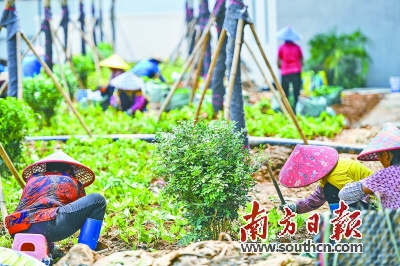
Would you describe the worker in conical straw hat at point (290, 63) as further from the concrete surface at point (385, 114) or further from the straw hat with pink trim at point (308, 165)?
the straw hat with pink trim at point (308, 165)

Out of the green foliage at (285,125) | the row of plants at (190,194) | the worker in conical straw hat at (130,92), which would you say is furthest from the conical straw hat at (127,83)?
the row of plants at (190,194)

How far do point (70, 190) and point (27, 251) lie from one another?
460 mm

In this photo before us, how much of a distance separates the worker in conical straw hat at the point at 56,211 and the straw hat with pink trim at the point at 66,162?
0.13 metres

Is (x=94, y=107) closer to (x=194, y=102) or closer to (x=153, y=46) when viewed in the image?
(x=194, y=102)

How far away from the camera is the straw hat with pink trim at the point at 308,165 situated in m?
4.30

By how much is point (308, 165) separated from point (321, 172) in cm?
11

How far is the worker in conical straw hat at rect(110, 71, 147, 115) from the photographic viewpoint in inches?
382

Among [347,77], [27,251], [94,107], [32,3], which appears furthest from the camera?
[32,3]

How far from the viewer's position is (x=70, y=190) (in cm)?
429

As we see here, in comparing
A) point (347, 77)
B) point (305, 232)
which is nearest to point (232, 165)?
point (305, 232)

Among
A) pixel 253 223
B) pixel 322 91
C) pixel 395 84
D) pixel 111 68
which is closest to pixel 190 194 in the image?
pixel 253 223

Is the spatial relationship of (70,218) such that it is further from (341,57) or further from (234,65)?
(341,57)

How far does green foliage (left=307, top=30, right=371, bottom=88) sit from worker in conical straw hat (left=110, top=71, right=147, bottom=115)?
27.7ft

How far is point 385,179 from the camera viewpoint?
388cm
